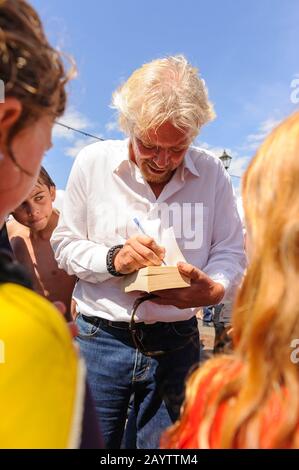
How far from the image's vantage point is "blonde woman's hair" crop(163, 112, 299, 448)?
708mm

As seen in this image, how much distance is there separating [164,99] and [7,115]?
1.10 meters

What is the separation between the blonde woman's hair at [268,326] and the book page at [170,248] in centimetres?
83

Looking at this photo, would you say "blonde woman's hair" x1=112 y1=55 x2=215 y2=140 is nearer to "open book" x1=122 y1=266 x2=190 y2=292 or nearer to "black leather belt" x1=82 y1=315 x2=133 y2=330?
"open book" x1=122 y1=266 x2=190 y2=292

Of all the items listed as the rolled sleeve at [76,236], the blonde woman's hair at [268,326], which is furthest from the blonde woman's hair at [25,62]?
the rolled sleeve at [76,236]

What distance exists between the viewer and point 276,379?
74cm

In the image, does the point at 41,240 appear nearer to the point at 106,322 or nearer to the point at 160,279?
the point at 106,322

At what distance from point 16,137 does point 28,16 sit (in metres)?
0.21

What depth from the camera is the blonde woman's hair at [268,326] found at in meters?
0.71

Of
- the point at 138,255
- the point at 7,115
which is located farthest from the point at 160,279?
the point at 7,115

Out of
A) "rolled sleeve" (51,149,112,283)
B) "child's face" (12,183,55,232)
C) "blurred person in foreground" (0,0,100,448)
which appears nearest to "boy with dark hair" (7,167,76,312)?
"child's face" (12,183,55,232)

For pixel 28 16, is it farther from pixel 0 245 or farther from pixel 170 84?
pixel 170 84

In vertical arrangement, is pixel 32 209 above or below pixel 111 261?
above

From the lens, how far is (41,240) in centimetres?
270
